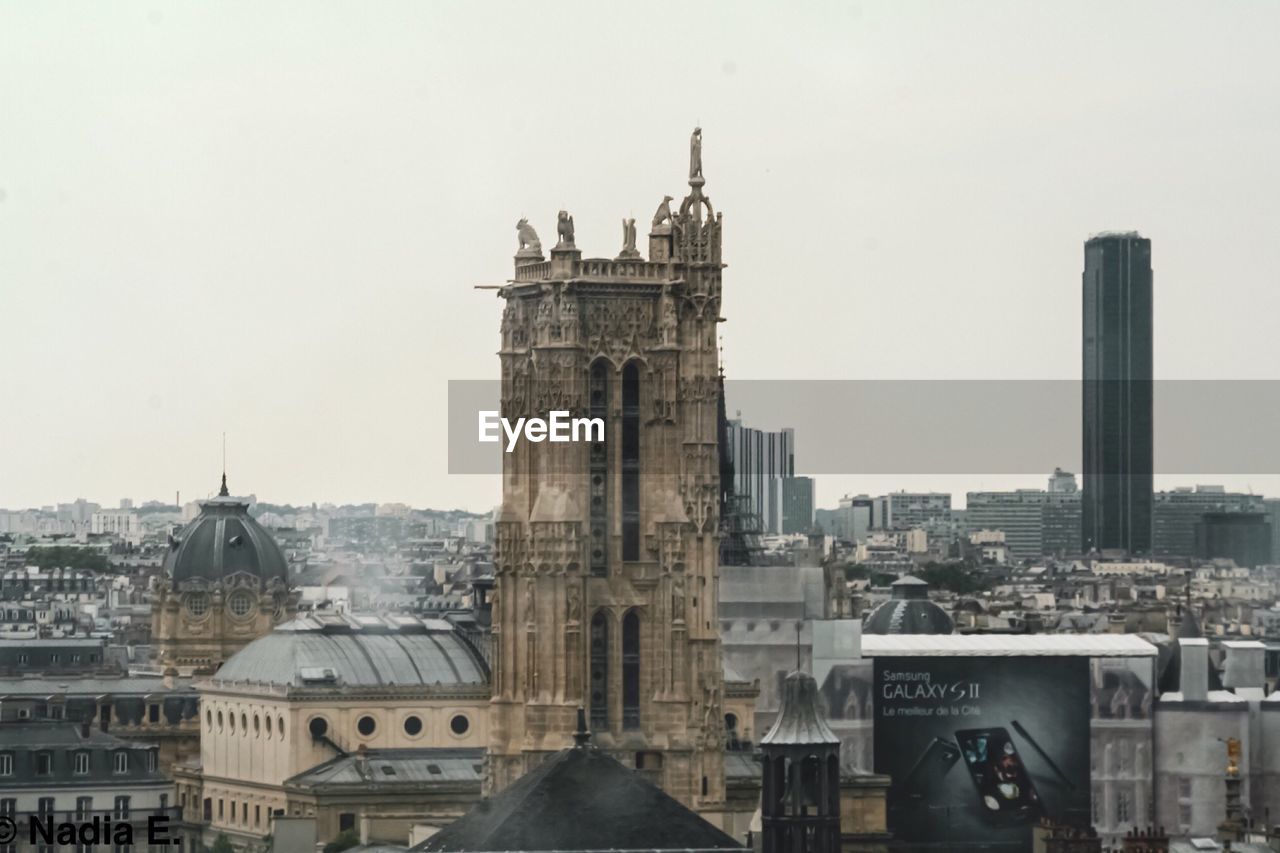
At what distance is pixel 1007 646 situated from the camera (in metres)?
114

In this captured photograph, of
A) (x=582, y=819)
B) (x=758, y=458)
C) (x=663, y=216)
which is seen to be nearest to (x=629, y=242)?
(x=663, y=216)

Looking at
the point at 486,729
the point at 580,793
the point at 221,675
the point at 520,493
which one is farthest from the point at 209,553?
the point at 580,793

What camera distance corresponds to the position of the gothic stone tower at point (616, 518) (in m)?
94.9

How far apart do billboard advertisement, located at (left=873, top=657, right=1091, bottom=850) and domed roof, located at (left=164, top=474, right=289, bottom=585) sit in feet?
137

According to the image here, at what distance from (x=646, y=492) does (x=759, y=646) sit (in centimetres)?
2683

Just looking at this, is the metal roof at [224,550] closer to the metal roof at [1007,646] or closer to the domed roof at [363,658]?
the domed roof at [363,658]

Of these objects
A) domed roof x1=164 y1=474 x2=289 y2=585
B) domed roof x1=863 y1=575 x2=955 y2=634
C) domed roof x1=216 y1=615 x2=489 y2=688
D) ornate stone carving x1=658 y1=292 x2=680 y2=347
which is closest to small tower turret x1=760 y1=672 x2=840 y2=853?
ornate stone carving x1=658 y1=292 x2=680 y2=347

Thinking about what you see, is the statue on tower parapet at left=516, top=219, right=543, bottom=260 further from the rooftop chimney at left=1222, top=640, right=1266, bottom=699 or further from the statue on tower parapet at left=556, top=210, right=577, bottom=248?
the rooftop chimney at left=1222, top=640, right=1266, bottom=699

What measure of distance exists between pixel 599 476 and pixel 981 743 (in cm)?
1757

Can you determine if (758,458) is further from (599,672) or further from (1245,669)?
(599,672)

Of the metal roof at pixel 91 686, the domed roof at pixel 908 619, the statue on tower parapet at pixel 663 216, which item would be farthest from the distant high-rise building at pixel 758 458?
the statue on tower parapet at pixel 663 216

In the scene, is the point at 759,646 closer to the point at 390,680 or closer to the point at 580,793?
the point at 390,680

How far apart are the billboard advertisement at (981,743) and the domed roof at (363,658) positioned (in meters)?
11.1

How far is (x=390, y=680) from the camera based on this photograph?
115438mm
